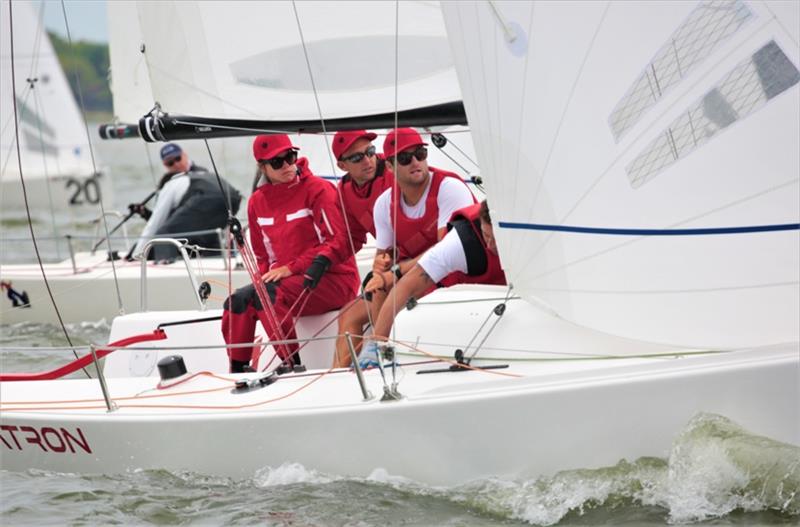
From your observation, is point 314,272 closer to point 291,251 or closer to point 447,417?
point 291,251

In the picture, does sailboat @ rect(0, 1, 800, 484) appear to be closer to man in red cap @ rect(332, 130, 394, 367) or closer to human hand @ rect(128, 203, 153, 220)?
man in red cap @ rect(332, 130, 394, 367)

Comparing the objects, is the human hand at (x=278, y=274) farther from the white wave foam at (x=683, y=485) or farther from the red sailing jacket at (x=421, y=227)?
the white wave foam at (x=683, y=485)

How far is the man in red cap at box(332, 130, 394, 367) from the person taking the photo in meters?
4.60

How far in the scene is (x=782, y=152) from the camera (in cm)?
340

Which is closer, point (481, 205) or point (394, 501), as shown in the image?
point (394, 501)

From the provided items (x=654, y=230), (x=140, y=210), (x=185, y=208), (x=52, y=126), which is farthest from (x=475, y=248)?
(x=52, y=126)

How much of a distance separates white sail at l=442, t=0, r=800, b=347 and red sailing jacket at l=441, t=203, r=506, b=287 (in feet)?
1.19

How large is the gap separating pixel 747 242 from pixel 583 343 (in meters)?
0.60

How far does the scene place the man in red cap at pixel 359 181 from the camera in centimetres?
460

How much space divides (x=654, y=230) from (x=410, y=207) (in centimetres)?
126

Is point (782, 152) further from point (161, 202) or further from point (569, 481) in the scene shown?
point (161, 202)

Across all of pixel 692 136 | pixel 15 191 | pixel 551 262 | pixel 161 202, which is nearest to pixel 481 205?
pixel 551 262

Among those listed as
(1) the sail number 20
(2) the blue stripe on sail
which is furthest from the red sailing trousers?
(1) the sail number 20

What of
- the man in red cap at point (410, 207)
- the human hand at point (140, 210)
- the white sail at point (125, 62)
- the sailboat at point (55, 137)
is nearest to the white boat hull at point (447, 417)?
the man in red cap at point (410, 207)
